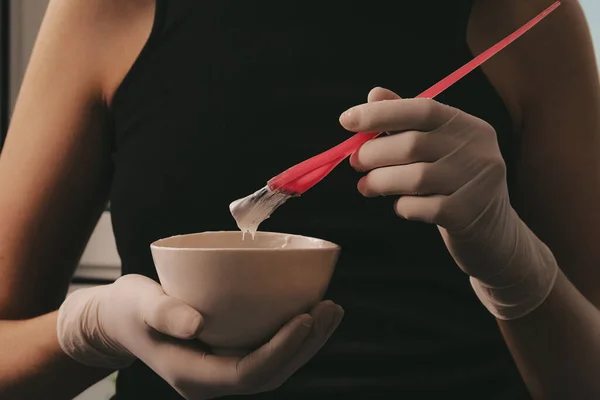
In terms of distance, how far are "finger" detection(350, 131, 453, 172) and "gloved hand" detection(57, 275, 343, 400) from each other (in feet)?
0.39

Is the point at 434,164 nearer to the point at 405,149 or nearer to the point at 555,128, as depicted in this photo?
the point at 405,149

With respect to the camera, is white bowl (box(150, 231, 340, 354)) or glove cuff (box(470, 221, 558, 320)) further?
glove cuff (box(470, 221, 558, 320))

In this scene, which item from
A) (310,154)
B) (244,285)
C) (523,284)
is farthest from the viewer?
(310,154)

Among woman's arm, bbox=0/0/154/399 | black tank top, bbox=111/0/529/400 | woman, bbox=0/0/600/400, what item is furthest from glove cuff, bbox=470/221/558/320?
woman's arm, bbox=0/0/154/399

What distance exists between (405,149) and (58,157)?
1.53 ft

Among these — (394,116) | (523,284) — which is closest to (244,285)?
(394,116)

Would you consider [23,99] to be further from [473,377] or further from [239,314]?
[473,377]

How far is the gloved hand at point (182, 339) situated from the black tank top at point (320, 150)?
0.48 feet

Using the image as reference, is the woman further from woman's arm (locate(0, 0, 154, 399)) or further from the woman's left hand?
the woman's left hand

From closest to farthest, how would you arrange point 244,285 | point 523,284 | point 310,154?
point 244,285
point 523,284
point 310,154

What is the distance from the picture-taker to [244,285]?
0.43 metres

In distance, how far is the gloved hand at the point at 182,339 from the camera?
0.46 m

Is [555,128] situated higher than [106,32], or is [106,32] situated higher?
[106,32]

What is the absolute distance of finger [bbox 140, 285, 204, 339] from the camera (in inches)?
17.6
